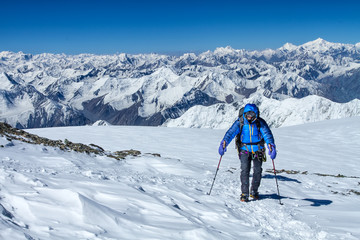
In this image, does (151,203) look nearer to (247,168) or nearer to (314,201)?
(247,168)

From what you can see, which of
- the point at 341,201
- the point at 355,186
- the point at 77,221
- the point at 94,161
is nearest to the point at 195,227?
the point at 77,221

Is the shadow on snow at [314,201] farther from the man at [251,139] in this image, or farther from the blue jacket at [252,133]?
the blue jacket at [252,133]

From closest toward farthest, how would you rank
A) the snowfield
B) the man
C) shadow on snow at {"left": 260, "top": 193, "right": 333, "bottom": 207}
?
the snowfield < the man < shadow on snow at {"left": 260, "top": 193, "right": 333, "bottom": 207}

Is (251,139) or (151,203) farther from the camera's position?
(251,139)

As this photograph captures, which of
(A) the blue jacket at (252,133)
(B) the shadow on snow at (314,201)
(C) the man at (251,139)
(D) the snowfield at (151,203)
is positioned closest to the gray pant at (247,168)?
(C) the man at (251,139)

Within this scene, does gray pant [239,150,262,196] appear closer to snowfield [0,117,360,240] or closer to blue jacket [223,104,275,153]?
blue jacket [223,104,275,153]

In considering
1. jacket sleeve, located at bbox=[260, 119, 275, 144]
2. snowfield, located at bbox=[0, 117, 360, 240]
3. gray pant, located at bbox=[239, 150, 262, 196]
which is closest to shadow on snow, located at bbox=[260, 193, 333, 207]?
snowfield, located at bbox=[0, 117, 360, 240]

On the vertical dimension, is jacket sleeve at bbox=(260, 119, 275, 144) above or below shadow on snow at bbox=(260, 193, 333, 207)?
above

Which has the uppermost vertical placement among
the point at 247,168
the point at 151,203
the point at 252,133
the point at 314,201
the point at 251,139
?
the point at 252,133

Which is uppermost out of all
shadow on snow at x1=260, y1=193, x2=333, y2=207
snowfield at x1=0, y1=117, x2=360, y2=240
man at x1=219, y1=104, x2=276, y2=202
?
man at x1=219, y1=104, x2=276, y2=202

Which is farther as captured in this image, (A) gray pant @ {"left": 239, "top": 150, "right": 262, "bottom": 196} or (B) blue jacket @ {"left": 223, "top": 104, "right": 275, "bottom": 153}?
(A) gray pant @ {"left": 239, "top": 150, "right": 262, "bottom": 196}

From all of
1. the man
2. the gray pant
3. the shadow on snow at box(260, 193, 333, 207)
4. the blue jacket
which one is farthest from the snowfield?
the blue jacket

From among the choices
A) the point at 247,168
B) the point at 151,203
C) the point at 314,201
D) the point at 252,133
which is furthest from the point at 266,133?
the point at 151,203

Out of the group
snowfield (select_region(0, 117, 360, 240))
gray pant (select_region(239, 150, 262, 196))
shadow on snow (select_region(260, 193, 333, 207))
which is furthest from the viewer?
shadow on snow (select_region(260, 193, 333, 207))
